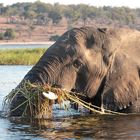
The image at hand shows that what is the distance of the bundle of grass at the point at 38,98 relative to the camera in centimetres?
970

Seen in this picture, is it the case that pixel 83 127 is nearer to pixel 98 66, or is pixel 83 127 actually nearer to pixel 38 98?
pixel 38 98

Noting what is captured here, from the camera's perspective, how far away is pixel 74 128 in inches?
408

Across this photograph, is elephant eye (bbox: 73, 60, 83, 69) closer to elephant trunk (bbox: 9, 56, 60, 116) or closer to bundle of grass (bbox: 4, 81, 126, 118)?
elephant trunk (bbox: 9, 56, 60, 116)

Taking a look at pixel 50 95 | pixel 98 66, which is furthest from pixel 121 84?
pixel 50 95

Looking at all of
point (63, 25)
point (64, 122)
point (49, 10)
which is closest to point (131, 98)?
point (64, 122)

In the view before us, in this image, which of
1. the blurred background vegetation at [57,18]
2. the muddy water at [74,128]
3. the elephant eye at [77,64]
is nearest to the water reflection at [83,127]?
the muddy water at [74,128]

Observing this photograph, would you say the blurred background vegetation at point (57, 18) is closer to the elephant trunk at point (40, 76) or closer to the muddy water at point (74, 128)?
the muddy water at point (74, 128)

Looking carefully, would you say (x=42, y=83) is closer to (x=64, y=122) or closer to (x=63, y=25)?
(x=64, y=122)

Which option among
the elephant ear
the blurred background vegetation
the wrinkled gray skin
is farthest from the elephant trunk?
the blurred background vegetation

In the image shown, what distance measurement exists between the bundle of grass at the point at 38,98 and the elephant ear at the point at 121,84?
0.88 ft

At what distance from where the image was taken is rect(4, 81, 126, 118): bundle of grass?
970 centimetres

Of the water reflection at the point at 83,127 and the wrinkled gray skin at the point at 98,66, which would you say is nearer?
the water reflection at the point at 83,127

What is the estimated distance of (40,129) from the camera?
10.2 metres

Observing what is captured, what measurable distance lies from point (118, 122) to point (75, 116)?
48.6 inches
